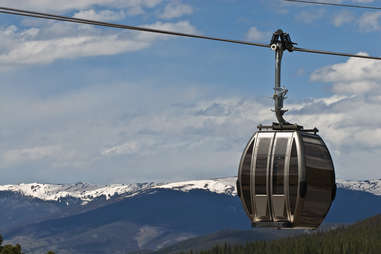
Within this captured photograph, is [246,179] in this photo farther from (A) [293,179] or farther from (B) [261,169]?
(A) [293,179]

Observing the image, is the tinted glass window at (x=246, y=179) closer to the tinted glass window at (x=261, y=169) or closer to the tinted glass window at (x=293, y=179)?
the tinted glass window at (x=261, y=169)

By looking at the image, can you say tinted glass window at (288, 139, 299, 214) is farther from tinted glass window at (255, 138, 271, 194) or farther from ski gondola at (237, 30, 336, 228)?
tinted glass window at (255, 138, 271, 194)

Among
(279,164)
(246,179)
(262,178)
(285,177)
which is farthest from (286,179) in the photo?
(246,179)

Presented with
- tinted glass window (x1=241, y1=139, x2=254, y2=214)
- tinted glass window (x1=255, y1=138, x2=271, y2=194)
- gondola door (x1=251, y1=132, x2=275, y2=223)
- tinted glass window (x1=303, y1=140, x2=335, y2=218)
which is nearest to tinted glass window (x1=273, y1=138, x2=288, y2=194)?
gondola door (x1=251, y1=132, x2=275, y2=223)

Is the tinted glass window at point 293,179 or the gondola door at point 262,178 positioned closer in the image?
the tinted glass window at point 293,179

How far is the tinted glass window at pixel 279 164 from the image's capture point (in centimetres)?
2966

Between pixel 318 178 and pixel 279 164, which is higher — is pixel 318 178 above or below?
below

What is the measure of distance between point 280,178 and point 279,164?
597 millimetres

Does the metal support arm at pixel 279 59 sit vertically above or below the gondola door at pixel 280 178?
above

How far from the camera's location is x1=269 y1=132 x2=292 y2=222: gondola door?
97.2 ft

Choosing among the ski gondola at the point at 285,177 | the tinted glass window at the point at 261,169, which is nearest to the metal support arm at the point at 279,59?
the ski gondola at the point at 285,177

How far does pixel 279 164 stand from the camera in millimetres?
29922

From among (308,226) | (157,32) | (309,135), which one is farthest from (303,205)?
(157,32)

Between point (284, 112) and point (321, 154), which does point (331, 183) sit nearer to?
point (321, 154)
